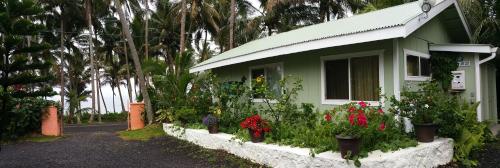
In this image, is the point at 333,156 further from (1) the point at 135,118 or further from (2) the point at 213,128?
(1) the point at 135,118

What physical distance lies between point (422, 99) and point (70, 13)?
28714mm

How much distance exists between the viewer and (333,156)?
19.4ft

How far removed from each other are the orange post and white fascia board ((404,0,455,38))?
11306 mm

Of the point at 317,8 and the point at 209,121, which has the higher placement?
the point at 317,8

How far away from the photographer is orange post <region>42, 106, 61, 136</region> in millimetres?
12648

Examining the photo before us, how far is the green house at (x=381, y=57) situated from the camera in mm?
7414

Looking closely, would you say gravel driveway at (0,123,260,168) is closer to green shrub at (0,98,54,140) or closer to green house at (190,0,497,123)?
green shrub at (0,98,54,140)

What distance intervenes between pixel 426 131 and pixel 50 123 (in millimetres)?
11547

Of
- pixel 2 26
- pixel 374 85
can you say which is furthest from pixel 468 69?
pixel 2 26

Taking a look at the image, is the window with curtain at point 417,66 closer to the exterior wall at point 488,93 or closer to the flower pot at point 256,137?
the exterior wall at point 488,93

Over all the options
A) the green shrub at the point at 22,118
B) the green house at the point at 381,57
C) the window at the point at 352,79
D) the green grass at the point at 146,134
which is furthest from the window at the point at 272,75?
the green shrub at the point at 22,118

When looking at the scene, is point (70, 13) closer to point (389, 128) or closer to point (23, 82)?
point (23, 82)

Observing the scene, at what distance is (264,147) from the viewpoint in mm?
7020

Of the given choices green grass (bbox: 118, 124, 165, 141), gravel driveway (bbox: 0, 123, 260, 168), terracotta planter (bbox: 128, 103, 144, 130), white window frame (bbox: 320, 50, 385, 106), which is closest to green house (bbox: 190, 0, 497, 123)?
white window frame (bbox: 320, 50, 385, 106)
